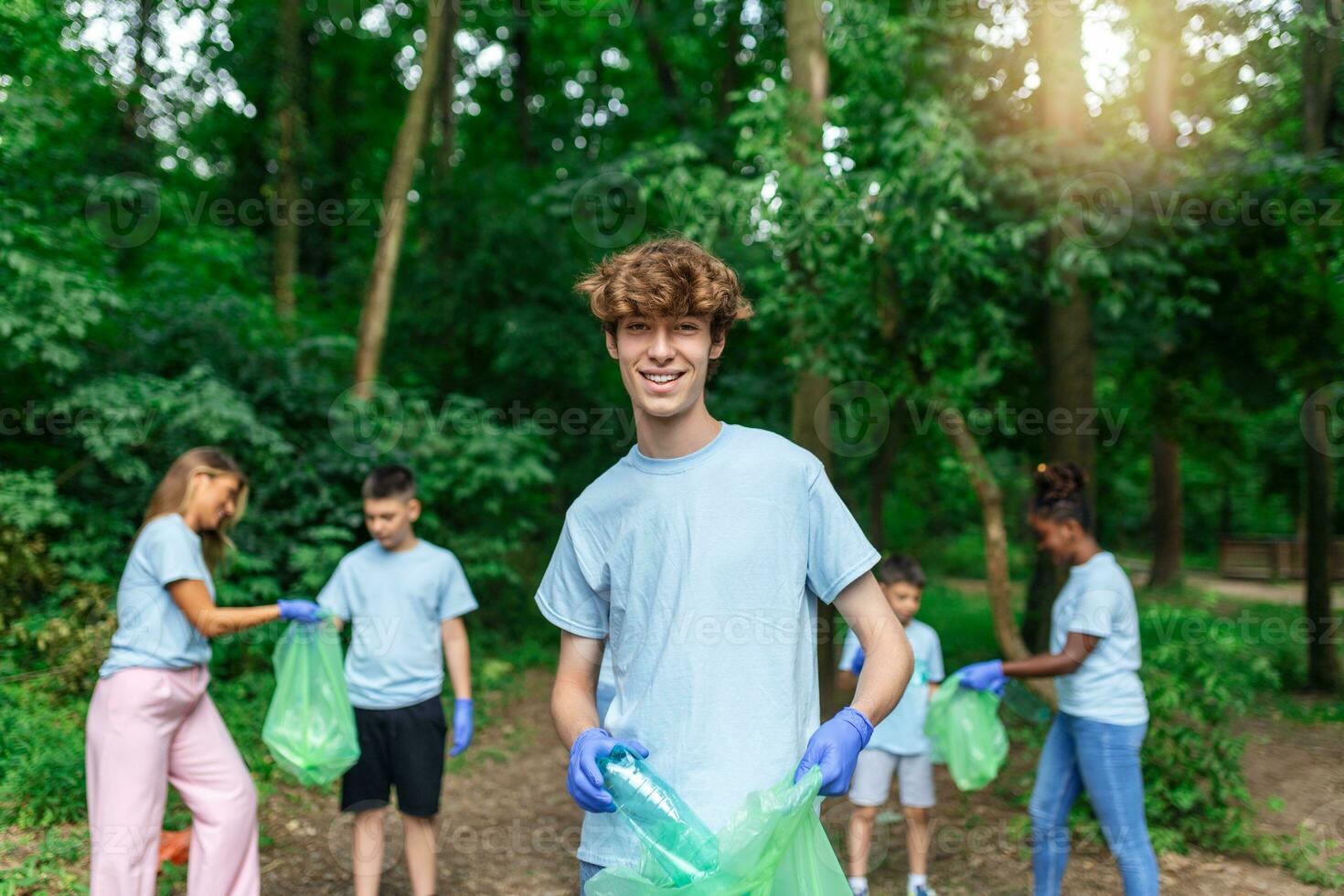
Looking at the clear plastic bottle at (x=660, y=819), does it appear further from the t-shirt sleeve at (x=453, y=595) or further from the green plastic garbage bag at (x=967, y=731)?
the green plastic garbage bag at (x=967, y=731)

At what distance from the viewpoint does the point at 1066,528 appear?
381 centimetres

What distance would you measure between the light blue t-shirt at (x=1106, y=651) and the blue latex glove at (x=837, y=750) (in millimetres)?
2209

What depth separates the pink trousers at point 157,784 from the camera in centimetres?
321

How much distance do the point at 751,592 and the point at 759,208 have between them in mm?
4422

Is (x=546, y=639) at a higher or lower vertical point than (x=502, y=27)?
lower

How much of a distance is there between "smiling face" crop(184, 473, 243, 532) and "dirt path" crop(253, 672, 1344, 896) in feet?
6.70

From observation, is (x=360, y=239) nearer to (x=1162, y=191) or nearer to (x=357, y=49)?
(x=357, y=49)

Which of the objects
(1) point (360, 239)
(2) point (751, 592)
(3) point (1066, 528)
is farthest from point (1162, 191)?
(1) point (360, 239)

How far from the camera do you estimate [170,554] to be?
10.9 ft

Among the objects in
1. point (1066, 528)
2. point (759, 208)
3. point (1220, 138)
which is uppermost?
point (1220, 138)

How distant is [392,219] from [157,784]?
689 centimetres

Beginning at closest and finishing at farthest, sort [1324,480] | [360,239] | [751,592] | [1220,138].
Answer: [751,592]
[1220,138]
[1324,480]
[360,239]

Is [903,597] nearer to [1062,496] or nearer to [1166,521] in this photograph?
[1062,496]

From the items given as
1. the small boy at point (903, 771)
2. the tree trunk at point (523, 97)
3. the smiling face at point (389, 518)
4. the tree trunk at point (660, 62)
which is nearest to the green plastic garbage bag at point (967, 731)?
the small boy at point (903, 771)
